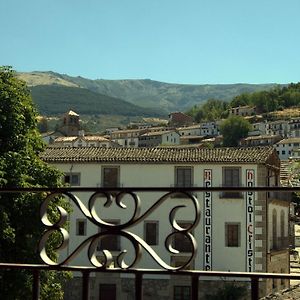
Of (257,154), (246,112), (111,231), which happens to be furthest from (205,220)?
(246,112)

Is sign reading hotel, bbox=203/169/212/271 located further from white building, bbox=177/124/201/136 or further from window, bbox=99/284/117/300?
white building, bbox=177/124/201/136

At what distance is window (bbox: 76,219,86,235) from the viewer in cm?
3105

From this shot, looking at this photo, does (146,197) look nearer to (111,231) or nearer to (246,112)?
(111,231)

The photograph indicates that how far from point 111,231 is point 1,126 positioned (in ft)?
47.0

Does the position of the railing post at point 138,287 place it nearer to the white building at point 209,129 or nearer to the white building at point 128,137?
the white building at point 128,137

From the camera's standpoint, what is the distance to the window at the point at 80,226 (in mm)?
31047

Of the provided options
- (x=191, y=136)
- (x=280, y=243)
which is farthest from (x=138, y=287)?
(x=191, y=136)

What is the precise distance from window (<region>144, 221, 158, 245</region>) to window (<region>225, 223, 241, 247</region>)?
361 centimetres

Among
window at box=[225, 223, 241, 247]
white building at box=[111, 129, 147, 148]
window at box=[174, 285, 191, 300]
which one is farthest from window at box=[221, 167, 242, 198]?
white building at box=[111, 129, 147, 148]

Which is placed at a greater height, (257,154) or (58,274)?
(257,154)

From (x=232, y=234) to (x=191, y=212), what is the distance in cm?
251

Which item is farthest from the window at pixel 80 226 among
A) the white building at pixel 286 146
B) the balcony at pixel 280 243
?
the white building at pixel 286 146

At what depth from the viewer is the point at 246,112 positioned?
16725 cm

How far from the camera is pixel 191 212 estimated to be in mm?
30078
